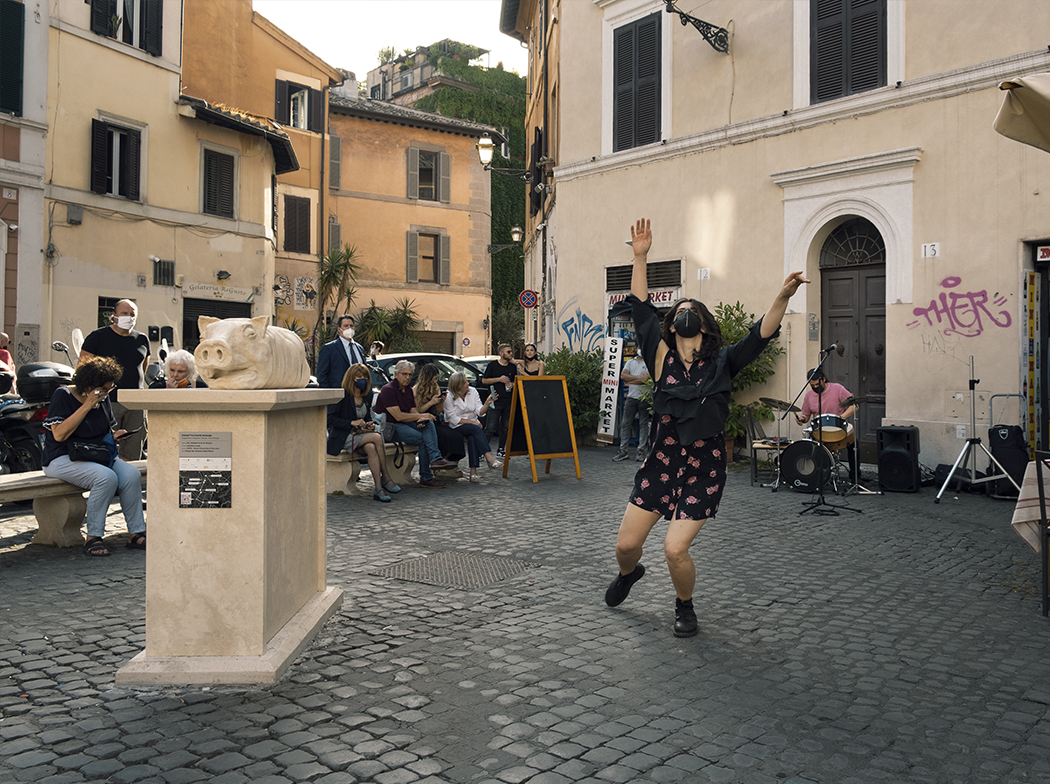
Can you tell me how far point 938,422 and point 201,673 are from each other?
32.5 feet

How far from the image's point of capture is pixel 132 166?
61.1ft

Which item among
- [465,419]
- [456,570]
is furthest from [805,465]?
[456,570]

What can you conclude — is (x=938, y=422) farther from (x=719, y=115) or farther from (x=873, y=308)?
(x=719, y=115)

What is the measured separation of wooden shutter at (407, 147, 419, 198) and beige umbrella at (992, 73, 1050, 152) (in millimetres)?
28982

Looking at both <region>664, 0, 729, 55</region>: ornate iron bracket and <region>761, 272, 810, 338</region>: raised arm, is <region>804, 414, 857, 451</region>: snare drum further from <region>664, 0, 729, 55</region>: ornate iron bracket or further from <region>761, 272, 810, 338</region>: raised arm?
<region>664, 0, 729, 55</region>: ornate iron bracket

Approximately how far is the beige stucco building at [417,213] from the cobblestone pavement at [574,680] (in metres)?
25.7

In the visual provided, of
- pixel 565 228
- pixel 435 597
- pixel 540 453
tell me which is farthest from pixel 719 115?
pixel 435 597

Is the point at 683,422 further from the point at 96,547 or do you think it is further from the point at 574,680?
the point at 96,547

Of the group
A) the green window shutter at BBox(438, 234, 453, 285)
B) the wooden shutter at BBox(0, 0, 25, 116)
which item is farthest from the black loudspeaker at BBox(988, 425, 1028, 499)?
the green window shutter at BBox(438, 234, 453, 285)

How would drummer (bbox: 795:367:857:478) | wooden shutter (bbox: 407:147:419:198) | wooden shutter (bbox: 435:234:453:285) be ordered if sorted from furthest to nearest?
wooden shutter (bbox: 435:234:453:285) < wooden shutter (bbox: 407:147:419:198) < drummer (bbox: 795:367:857:478)

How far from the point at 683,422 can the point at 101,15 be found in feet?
57.8

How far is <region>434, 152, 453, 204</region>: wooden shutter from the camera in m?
32.8

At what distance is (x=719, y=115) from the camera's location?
540 inches

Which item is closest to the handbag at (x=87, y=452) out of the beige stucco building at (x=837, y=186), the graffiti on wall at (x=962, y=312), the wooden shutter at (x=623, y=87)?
the beige stucco building at (x=837, y=186)
